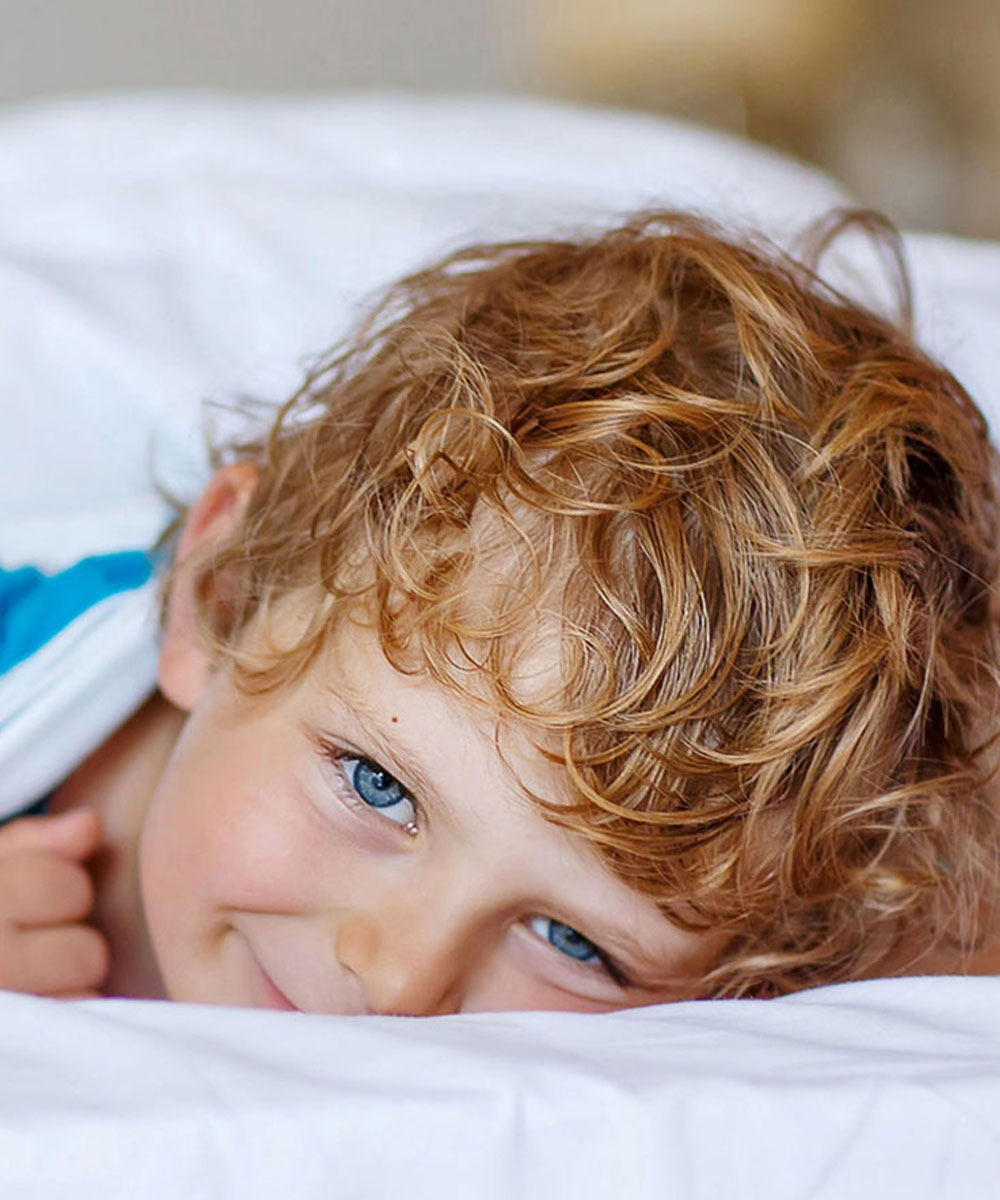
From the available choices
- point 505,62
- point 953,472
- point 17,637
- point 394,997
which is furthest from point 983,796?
point 505,62

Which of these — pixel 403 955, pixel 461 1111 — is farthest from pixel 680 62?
pixel 461 1111

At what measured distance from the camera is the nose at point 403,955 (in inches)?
27.6

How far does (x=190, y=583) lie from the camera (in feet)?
2.91

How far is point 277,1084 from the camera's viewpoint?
19.9 inches

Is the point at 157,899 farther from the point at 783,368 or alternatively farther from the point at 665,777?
the point at 783,368

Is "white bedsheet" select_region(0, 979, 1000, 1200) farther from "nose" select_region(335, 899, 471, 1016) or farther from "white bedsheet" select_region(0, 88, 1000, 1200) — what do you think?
"nose" select_region(335, 899, 471, 1016)

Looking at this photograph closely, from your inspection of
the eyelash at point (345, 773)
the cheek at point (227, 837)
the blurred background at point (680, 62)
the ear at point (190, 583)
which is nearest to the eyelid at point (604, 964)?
the eyelash at point (345, 773)

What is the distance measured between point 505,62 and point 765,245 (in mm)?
1525

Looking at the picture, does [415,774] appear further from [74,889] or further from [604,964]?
[74,889]

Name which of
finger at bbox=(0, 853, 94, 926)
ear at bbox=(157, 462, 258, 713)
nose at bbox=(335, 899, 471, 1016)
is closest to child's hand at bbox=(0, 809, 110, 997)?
finger at bbox=(0, 853, 94, 926)

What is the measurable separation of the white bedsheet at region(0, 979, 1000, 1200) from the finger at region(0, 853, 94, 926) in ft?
1.16

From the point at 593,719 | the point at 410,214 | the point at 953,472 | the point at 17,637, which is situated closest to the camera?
the point at 593,719

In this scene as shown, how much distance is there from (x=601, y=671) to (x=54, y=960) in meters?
0.41

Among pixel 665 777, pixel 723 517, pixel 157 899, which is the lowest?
pixel 157 899
